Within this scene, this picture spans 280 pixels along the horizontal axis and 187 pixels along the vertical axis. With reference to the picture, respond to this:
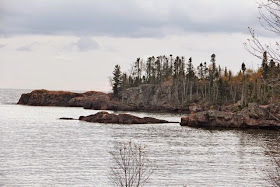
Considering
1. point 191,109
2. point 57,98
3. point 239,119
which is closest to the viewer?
point 239,119

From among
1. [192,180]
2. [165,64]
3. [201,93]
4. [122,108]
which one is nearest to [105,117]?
[122,108]

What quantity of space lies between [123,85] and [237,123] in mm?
84863

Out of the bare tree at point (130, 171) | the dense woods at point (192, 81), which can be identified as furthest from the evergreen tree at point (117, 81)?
the bare tree at point (130, 171)

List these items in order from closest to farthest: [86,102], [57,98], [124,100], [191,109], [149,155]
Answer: [149,155] → [191,109] → [86,102] → [124,100] → [57,98]

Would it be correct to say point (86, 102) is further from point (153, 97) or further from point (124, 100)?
point (153, 97)

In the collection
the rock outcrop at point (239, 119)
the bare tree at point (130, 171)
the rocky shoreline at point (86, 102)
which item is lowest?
the bare tree at point (130, 171)

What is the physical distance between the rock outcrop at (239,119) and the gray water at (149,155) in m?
8.09

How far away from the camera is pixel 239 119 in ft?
271

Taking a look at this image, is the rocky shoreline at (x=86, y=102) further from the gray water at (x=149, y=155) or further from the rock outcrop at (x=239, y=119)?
the gray water at (x=149, y=155)

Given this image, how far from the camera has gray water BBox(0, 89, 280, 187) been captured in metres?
32.7

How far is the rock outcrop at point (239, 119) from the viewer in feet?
264

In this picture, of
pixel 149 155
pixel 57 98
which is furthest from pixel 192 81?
pixel 149 155

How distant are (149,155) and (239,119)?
133ft

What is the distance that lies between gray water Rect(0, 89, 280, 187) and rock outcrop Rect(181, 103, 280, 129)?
8091 mm
